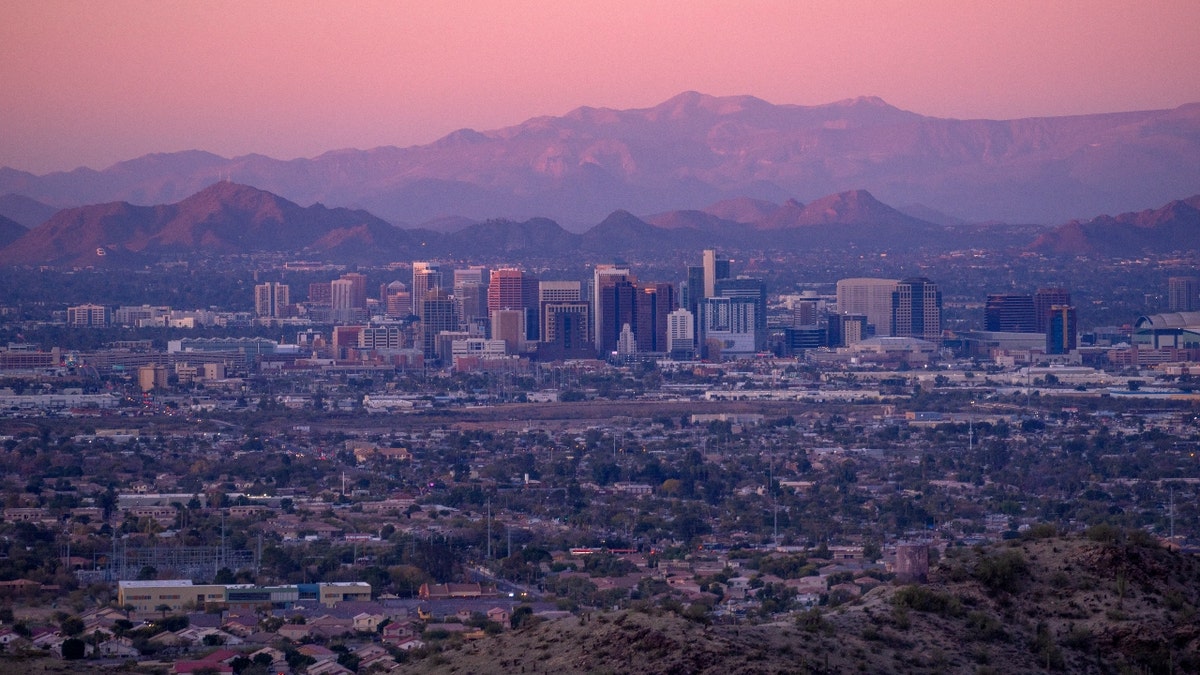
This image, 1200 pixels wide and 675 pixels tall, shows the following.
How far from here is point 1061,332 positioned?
73438mm

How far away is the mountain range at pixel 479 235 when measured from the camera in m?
113

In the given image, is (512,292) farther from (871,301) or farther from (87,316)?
(87,316)

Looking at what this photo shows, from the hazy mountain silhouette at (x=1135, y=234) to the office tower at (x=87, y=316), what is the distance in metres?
53.3

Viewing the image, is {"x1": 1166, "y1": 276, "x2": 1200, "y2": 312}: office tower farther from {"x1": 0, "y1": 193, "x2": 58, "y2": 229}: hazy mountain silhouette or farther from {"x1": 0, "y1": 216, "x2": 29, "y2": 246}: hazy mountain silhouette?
{"x1": 0, "y1": 193, "x2": 58, "y2": 229}: hazy mountain silhouette

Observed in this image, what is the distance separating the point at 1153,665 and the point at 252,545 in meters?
18.0

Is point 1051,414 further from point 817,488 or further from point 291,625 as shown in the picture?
point 291,625

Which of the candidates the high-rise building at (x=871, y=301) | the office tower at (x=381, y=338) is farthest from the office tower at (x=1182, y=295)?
the office tower at (x=381, y=338)

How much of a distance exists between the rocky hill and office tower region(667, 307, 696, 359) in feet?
197

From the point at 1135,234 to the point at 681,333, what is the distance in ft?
147

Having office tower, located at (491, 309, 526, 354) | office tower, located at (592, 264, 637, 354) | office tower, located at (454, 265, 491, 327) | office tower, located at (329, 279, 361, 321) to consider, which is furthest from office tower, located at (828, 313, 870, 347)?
office tower, located at (329, 279, 361, 321)

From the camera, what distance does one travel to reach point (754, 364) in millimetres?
71438

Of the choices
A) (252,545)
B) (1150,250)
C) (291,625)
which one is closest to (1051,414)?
(252,545)

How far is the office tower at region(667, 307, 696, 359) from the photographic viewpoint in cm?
7600

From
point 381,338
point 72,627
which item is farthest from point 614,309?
point 72,627
